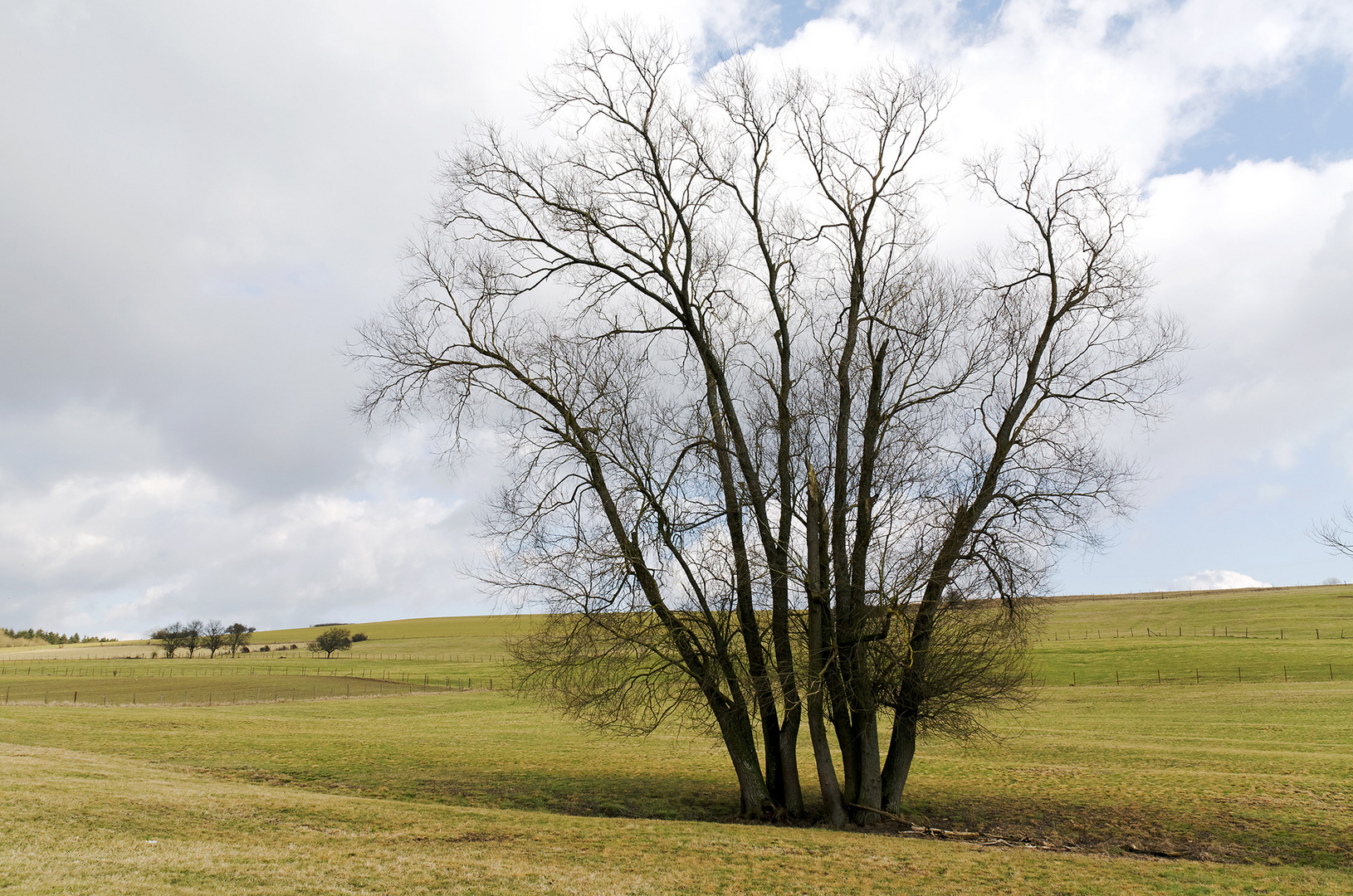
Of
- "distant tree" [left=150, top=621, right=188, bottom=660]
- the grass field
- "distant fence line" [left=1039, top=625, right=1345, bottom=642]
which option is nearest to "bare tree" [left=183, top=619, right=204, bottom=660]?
"distant tree" [left=150, top=621, right=188, bottom=660]

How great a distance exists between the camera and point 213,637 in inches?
4365

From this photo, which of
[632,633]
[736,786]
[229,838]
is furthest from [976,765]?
[229,838]

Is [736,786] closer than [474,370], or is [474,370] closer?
[474,370]

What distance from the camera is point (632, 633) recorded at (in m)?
16.7

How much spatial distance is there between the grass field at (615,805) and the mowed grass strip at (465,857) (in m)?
0.06

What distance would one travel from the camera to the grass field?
11.2 m

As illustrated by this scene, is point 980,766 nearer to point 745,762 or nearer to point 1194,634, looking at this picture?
point 745,762

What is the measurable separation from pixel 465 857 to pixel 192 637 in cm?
11572

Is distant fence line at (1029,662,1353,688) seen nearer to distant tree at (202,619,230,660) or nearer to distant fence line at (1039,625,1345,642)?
distant fence line at (1039,625,1345,642)

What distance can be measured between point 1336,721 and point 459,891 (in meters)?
33.7

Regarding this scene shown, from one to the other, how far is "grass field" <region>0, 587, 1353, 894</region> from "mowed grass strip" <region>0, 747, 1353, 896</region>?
6cm

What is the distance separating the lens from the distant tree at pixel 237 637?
112 m

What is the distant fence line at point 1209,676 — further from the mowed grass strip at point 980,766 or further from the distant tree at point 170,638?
the distant tree at point 170,638

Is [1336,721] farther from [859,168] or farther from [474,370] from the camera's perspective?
Result: [474,370]
